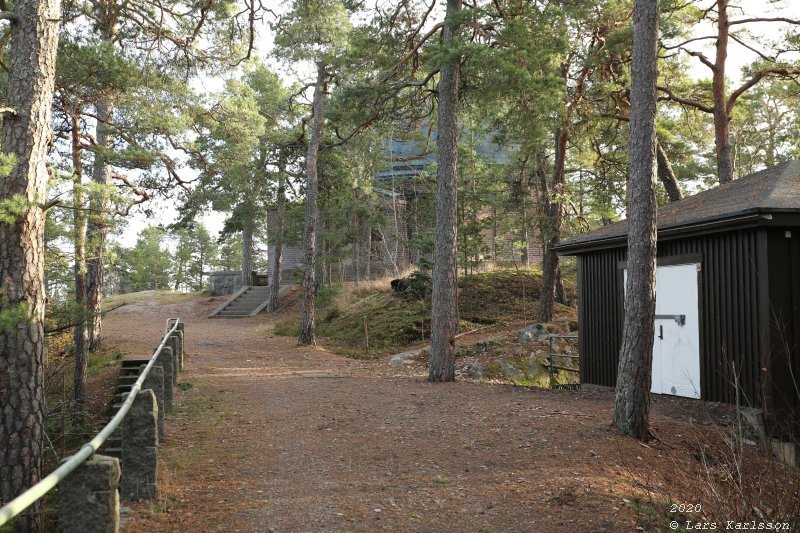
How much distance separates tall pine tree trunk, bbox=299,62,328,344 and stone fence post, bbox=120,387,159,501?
46.0ft

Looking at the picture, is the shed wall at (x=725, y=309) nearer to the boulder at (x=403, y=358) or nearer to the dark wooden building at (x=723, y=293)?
the dark wooden building at (x=723, y=293)

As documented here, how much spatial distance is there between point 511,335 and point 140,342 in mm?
11413

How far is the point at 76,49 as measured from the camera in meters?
10.7

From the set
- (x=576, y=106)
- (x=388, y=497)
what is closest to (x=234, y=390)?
(x=388, y=497)

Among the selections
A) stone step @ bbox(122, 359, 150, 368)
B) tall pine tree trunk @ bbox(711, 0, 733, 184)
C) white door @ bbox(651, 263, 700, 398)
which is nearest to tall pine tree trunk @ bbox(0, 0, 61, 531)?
stone step @ bbox(122, 359, 150, 368)

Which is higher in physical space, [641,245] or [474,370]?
[641,245]

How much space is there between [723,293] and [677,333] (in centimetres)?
128

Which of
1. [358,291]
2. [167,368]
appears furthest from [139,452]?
[358,291]

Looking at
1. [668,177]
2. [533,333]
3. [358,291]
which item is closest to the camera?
[533,333]

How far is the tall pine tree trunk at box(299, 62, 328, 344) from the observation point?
64.7 feet

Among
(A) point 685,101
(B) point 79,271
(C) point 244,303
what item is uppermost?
(A) point 685,101

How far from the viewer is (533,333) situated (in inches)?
696

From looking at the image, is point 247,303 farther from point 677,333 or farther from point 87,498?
point 87,498

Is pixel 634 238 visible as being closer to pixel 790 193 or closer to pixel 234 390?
pixel 790 193
